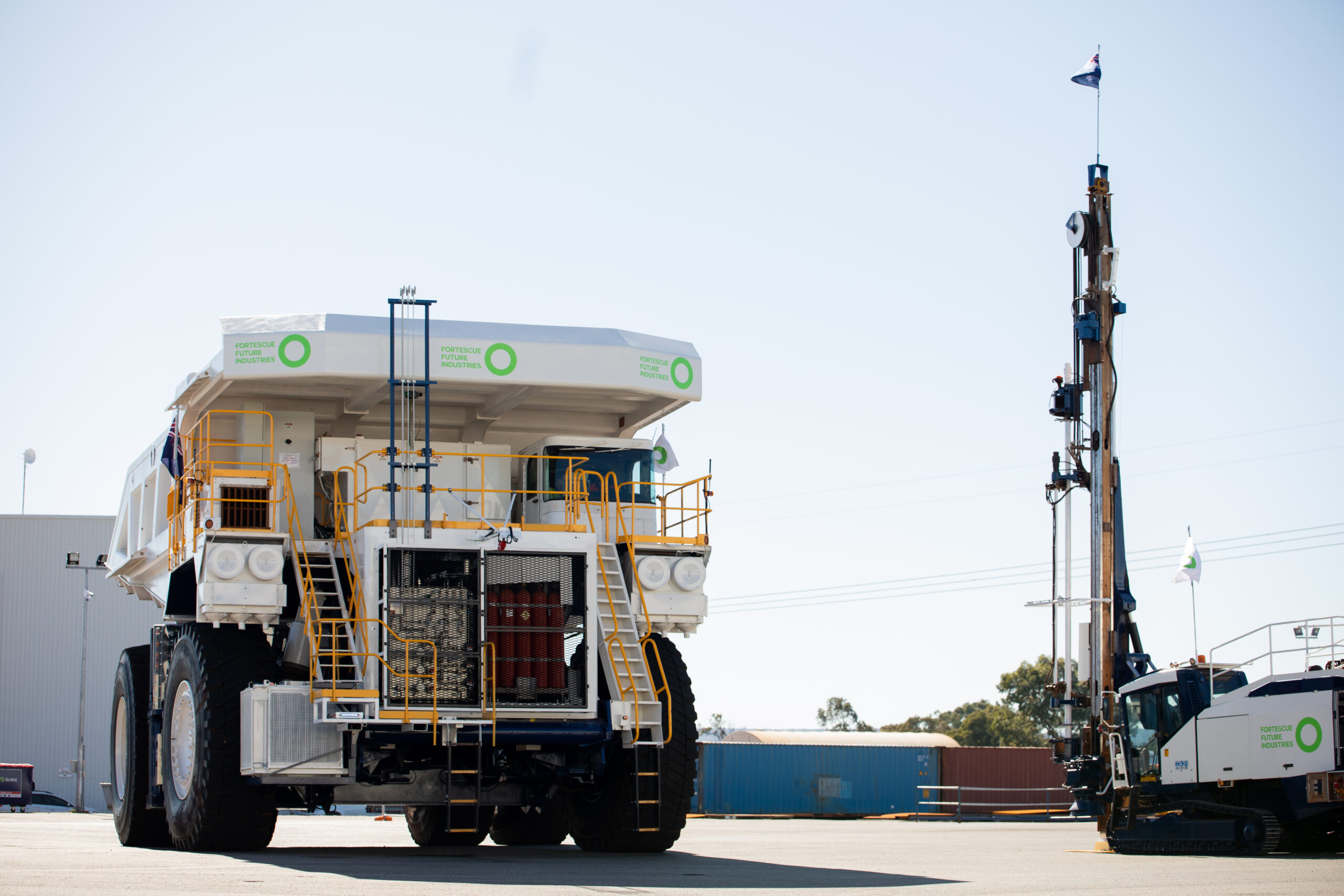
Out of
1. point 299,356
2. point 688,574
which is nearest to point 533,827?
point 688,574

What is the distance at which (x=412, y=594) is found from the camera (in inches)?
607

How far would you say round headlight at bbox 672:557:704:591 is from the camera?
16766 millimetres

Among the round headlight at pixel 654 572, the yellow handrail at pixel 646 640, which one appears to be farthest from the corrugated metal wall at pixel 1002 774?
the round headlight at pixel 654 572

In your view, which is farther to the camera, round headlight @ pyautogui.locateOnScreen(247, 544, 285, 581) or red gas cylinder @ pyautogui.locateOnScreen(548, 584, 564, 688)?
round headlight @ pyautogui.locateOnScreen(247, 544, 285, 581)

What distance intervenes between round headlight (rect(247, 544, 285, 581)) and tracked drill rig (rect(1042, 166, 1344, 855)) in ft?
35.9

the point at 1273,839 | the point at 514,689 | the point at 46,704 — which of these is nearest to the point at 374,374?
the point at 514,689

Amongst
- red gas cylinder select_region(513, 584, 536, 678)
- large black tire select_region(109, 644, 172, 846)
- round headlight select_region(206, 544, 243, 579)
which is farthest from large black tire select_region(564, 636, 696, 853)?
large black tire select_region(109, 644, 172, 846)

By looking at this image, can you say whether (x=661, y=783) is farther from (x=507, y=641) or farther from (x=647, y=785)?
(x=507, y=641)

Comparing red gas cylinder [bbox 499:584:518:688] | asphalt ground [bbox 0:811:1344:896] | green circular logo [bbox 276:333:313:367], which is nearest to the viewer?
asphalt ground [bbox 0:811:1344:896]

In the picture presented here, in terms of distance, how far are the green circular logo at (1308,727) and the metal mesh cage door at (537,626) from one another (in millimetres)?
8594

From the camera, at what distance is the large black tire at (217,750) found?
606 inches

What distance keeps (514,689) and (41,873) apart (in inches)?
178

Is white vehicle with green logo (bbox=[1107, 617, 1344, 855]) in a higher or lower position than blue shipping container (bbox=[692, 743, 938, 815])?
higher

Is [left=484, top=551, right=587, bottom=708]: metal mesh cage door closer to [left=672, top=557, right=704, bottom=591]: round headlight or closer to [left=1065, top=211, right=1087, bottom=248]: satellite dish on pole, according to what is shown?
[left=672, top=557, right=704, bottom=591]: round headlight
